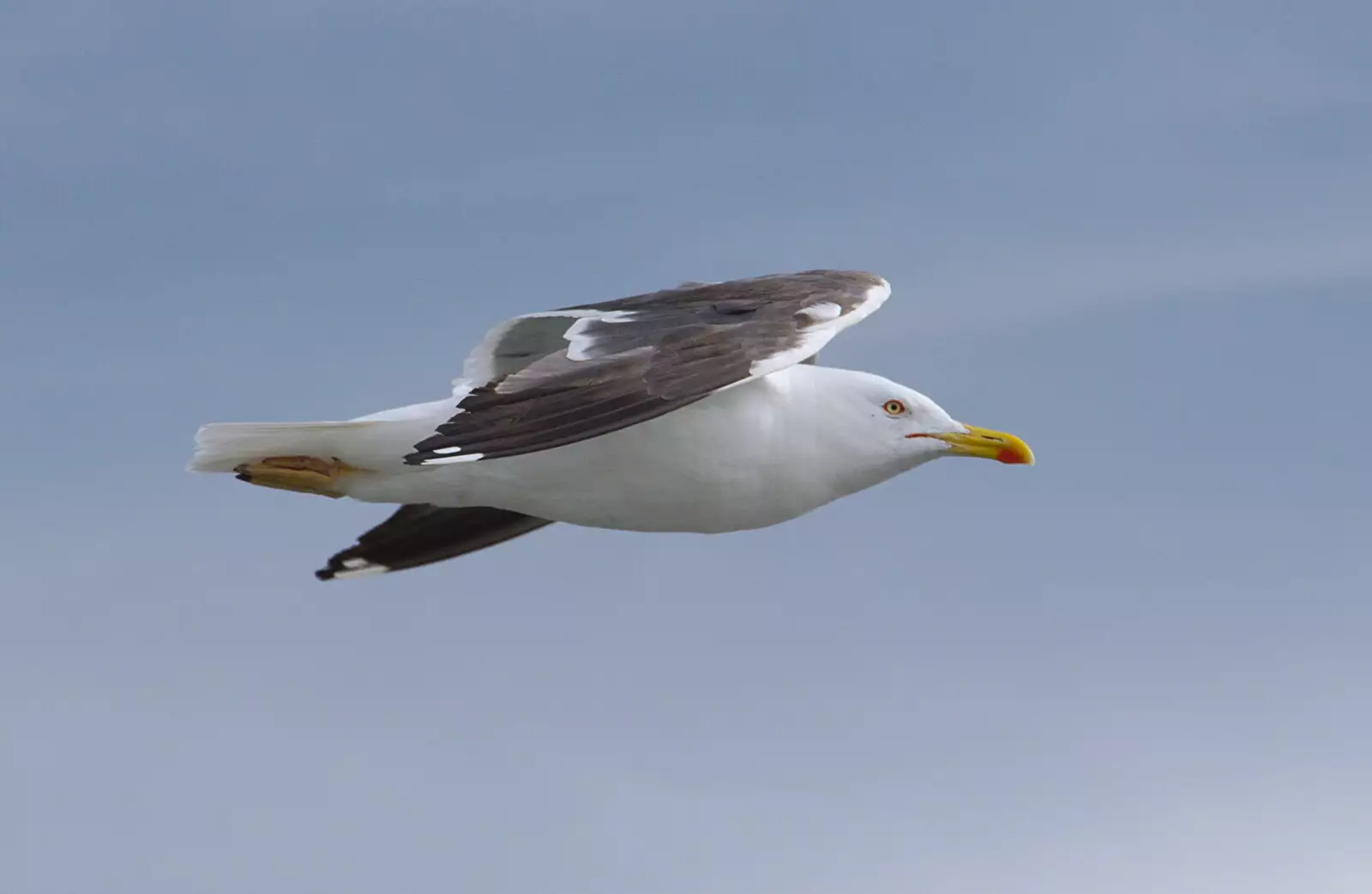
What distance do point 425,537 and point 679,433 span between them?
2.59m

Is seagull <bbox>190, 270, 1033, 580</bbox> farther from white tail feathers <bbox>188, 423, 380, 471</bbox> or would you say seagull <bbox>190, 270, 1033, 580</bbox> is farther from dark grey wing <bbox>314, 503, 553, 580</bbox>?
dark grey wing <bbox>314, 503, 553, 580</bbox>

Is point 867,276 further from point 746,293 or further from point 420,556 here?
point 420,556

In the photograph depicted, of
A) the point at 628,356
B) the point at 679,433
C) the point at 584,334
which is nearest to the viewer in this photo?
the point at 628,356

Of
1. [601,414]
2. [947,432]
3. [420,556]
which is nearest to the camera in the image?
[601,414]

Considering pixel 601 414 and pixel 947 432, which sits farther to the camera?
pixel 947 432

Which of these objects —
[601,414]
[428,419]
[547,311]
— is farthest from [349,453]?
[601,414]

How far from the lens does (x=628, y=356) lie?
9.52 metres

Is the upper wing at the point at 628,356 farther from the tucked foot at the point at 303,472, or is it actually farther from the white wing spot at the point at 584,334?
the tucked foot at the point at 303,472

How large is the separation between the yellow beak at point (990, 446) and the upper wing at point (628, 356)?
0.86 metres

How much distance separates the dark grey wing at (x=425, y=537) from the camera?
12117 mm

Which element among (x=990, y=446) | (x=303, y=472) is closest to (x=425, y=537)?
(x=303, y=472)

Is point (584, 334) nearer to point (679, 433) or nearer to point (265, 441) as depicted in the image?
point (679, 433)

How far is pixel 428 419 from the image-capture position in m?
10.6

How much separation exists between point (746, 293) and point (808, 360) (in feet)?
2.47
